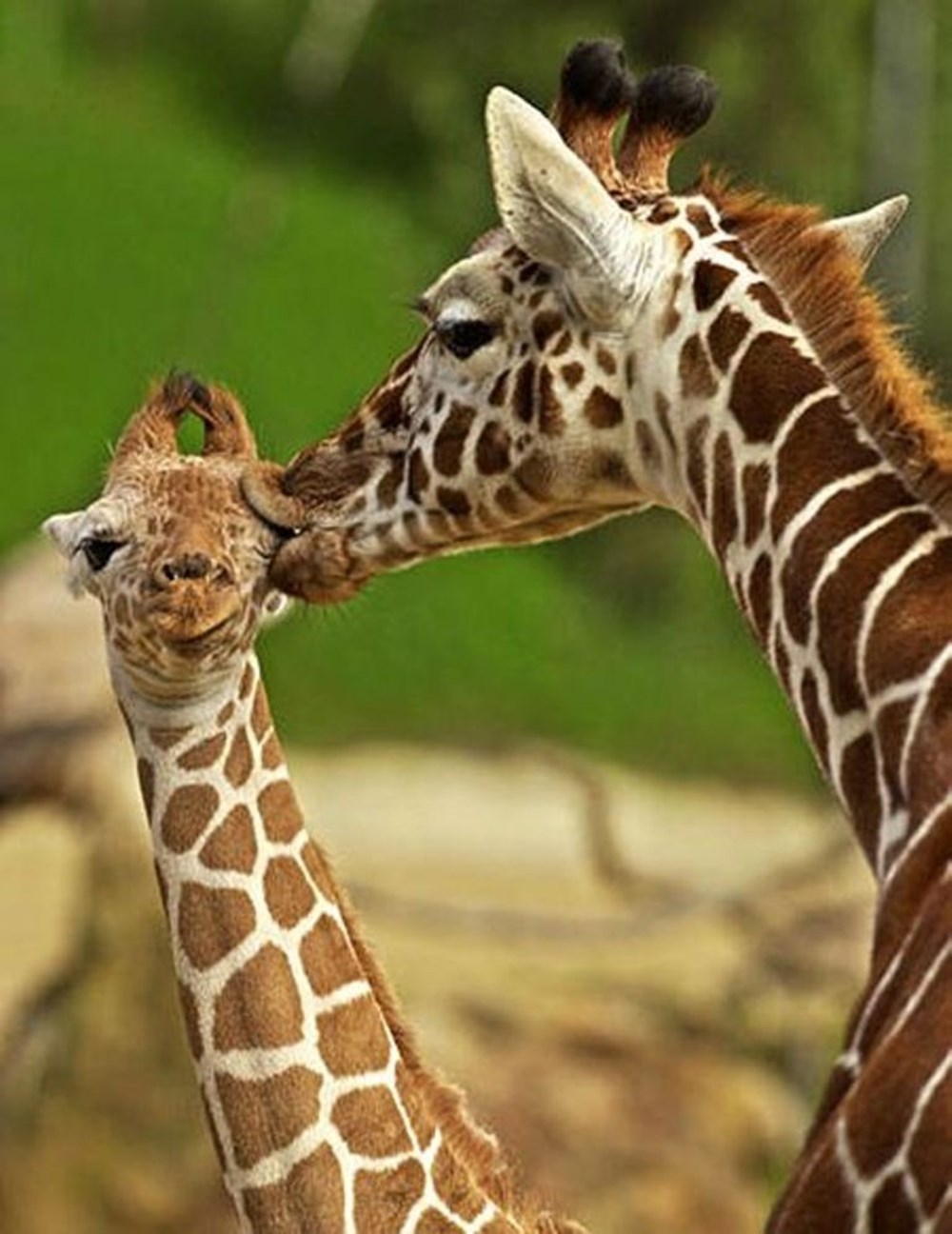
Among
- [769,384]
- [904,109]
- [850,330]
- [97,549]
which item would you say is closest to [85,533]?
[97,549]

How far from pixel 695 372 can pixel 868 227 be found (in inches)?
19.8

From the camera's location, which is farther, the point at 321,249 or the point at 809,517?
the point at 321,249

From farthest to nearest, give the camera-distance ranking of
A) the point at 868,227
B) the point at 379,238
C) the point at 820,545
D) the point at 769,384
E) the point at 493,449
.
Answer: the point at 379,238 → the point at 868,227 → the point at 493,449 → the point at 769,384 → the point at 820,545

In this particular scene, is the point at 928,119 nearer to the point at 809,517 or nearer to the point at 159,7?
the point at 159,7

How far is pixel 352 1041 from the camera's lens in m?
6.42

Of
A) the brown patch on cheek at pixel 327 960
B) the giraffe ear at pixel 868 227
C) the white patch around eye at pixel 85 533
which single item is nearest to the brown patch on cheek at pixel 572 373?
the giraffe ear at pixel 868 227

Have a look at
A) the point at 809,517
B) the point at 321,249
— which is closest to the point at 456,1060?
the point at 321,249

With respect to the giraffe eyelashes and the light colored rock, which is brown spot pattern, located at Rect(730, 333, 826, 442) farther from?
the light colored rock

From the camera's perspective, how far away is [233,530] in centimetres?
650

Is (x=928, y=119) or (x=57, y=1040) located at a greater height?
(x=928, y=119)

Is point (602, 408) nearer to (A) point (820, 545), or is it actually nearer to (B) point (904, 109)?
(A) point (820, 545)

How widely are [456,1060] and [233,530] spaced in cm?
621

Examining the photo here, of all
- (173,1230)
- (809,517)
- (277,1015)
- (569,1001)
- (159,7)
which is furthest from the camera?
(159,7)

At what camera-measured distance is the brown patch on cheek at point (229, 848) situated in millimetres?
6527
